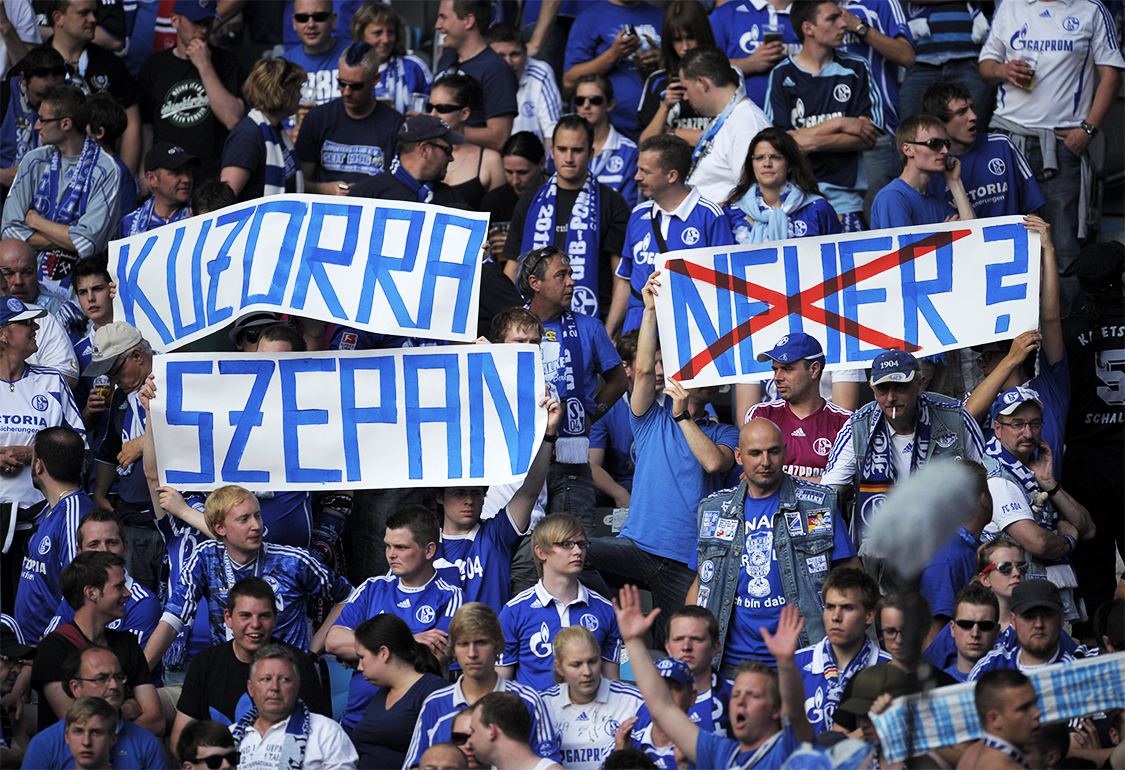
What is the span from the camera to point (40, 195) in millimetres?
11281

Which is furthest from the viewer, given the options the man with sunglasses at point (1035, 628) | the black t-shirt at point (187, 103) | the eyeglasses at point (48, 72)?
the black t-shirt at point (187, 103)

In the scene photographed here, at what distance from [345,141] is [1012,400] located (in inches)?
212

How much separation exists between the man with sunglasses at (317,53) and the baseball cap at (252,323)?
315 centimetres

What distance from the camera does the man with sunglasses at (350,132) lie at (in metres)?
11.4

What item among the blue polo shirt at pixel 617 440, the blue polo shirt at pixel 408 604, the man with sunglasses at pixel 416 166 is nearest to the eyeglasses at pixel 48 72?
the man with sunglasses at pixel 416 166

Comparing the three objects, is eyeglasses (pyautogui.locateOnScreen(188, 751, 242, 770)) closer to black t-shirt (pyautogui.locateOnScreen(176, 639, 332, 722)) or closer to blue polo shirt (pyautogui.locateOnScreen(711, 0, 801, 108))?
black t-shirt (pyautogui.locateOnScreen(176, 639, 332, 722))

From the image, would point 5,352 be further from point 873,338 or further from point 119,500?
point 873,338

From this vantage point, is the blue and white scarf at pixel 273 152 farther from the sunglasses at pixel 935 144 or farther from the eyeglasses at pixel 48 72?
the sunglasses at pixel 935 144

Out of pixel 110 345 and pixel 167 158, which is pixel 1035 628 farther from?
pixel 167 158

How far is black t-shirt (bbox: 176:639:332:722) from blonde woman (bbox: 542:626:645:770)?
115 cm

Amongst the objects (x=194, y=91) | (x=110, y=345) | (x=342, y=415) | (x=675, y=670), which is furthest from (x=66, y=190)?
(x=675, y=670)

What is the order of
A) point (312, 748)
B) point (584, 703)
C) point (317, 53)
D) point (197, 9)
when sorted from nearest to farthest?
1. point (312, 748)
2. point (584, 703)
3. point (197, 9)
4. point (317, 53)

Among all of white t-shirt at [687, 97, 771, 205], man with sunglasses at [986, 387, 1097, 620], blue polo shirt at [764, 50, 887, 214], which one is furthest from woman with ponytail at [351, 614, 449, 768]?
blue polo shirt at [764, 50, 887, 214]

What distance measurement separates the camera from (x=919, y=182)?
10000 millimetres
